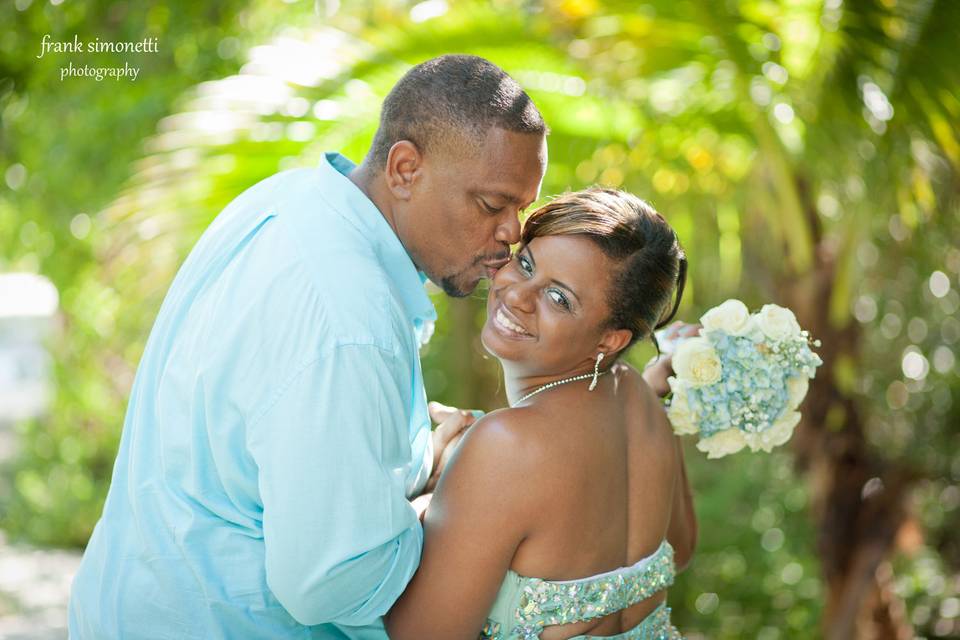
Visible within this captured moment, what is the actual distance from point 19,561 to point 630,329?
743 centimetres

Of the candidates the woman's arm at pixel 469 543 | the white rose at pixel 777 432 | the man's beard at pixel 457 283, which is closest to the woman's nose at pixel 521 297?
the man's beard at pixel 457 283

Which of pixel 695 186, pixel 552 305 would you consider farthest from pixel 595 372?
pixel 695 186

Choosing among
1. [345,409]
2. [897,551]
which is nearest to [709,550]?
[897,551]

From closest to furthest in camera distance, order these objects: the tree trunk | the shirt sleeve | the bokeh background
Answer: the shirt sleeve < the bokeh background < the tree trunk

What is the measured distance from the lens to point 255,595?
242 cm

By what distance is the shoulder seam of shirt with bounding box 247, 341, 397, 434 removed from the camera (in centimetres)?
218

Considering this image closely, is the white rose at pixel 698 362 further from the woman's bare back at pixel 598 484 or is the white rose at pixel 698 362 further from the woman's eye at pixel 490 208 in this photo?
the woman's eye at pixel 490 208

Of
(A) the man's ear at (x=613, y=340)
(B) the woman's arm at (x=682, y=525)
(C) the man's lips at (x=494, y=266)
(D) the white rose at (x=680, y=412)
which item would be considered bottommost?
(B) the woman's arm at (x=682, y=525)

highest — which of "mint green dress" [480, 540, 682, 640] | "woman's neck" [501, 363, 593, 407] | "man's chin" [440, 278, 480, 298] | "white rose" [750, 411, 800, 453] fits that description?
"man's chin" [440, 278, 480, 298]

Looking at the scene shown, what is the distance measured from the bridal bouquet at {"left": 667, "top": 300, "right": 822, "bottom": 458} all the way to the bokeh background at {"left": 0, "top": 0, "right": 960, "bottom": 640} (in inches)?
64.4

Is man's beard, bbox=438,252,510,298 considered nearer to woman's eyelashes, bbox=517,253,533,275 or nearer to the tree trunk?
woman's eyelashes, bbox=517,253,533,275

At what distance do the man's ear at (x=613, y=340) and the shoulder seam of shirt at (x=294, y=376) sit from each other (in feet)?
2.45

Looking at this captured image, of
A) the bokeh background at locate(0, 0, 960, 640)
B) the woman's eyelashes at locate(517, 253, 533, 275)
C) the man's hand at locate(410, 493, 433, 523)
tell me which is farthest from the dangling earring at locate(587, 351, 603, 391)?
the bokeh background at locate(0, 0, 960, 640)

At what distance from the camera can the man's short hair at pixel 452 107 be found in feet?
8.45
